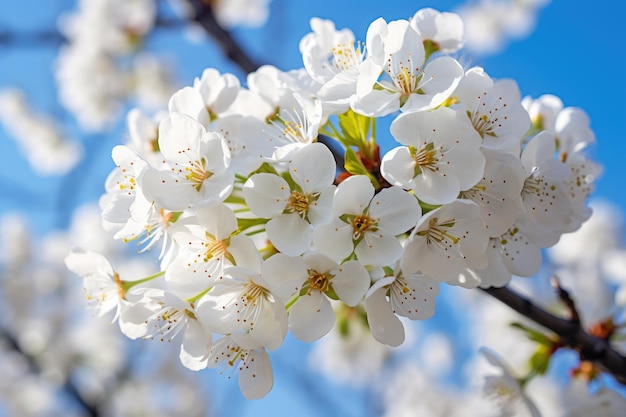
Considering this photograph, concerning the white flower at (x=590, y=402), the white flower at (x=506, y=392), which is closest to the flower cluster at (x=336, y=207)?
the white flower at (x=506, y=392)

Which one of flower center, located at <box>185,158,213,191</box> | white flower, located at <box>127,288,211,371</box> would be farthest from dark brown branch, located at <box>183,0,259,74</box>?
white flower, located at <box>127,288,211,371</box>

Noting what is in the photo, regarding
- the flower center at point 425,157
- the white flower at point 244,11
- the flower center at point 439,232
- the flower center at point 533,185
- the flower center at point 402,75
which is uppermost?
the flower center at point 402,75

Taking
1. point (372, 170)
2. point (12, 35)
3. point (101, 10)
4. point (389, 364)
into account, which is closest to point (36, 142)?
point (101, 10)

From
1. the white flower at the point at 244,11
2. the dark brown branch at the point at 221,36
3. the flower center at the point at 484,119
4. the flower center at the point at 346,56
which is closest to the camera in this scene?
the flower center at the point at 484,119

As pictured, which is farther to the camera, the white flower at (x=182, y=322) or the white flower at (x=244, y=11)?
the white flower at (x=244, y=11)

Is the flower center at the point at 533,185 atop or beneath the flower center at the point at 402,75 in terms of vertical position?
beneath

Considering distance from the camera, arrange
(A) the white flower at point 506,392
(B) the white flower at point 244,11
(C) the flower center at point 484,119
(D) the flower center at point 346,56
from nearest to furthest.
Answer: (C) the flower center at point 484,119 → (D) the flower center at point 346,56 → (A) the white flower at point 506,392 → (B) the white flower at point 244,11

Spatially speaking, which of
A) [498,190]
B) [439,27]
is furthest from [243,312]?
[439,27]

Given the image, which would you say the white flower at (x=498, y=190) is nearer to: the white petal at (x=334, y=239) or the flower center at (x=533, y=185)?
the flower center at (x=533, y=185)
